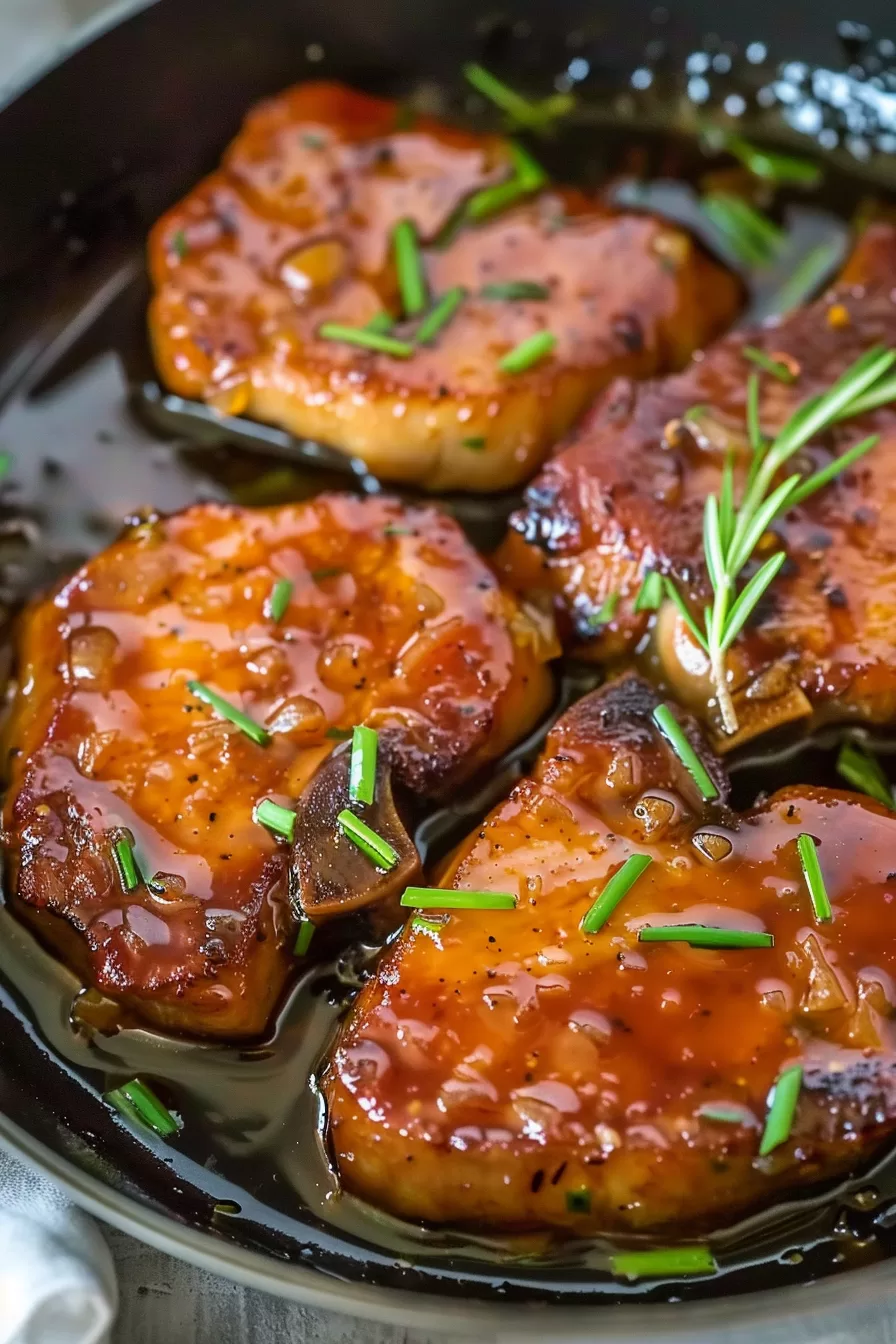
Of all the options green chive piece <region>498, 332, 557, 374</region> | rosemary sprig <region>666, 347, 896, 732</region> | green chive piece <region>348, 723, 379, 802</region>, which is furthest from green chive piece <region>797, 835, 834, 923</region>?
green chive piece <region>498, 332, 557, 374</region>

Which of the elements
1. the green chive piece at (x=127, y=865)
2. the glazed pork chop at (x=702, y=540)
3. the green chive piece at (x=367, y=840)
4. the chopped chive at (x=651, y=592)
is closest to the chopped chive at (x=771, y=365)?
the glazed pork chop at (x=702, y=540)

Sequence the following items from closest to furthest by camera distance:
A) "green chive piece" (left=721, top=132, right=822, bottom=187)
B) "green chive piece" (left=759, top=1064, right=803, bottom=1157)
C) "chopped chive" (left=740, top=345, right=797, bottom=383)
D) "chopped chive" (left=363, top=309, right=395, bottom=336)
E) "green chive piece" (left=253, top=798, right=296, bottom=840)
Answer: "green chive piece" (left=759, top=1064, right=803, bottom=1157)
"green chive piece" (left=253, top=798, right=296, bottom=840)
"chopped chive" (left=740, top=345, right=797, bottom=383)
"chopped chive" (left=363, top=309, right=395, bottom=336)
"green chive piece" (left=721, top=132, right=822, bottom=187)

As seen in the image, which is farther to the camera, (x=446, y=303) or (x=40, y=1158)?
(x=446, y=303)

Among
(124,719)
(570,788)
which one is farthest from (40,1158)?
(570,788)

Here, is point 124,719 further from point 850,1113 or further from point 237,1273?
point 850,1113

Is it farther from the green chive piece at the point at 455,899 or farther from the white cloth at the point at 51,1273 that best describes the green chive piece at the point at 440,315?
the white cloth at the point at 51,1273

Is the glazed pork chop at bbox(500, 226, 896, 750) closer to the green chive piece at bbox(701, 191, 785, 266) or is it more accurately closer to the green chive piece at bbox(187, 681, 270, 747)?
the green chive piece at bbox(701, 191, 785, 266)
